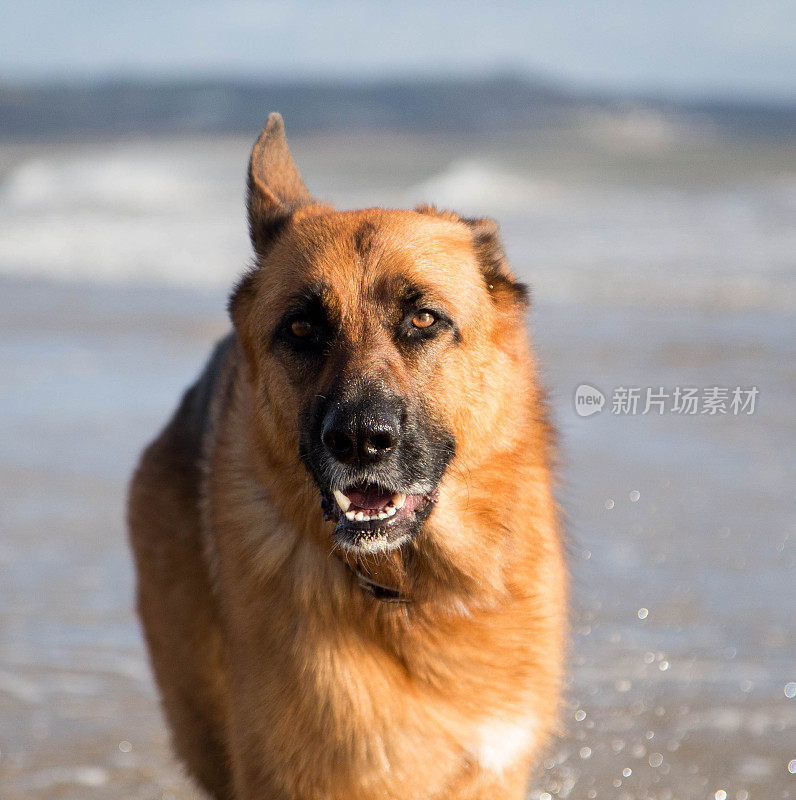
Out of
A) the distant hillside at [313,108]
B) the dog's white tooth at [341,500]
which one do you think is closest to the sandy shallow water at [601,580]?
the dog's white tooth at [341,500]

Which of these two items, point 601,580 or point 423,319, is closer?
point 423,319

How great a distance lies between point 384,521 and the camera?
8.46 ft

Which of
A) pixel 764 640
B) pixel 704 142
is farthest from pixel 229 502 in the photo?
pixel 704 142

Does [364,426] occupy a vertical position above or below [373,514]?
above

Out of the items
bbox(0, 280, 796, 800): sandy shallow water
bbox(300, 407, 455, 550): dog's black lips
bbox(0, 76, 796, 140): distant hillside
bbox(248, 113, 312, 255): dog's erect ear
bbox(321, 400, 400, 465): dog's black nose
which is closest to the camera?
bbox(321, 400, 400, 465): dog's black nose

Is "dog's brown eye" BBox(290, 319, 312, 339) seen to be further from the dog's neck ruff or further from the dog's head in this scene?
the dog's neck ruff

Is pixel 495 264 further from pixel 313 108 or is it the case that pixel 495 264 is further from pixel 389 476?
pixel 313 108

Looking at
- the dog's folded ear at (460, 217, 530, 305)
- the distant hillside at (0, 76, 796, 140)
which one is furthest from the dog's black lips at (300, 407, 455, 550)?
the distant hillside at (0, 76, 796, 140)

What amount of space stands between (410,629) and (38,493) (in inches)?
143

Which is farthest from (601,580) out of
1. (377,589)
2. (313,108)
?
(313,108)

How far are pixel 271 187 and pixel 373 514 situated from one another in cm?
134

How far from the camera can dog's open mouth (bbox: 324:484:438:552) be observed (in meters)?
2.54

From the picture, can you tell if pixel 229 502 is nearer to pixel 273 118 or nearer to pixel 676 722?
pixel 273 118

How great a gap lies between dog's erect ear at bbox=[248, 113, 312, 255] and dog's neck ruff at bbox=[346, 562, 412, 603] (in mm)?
1056
